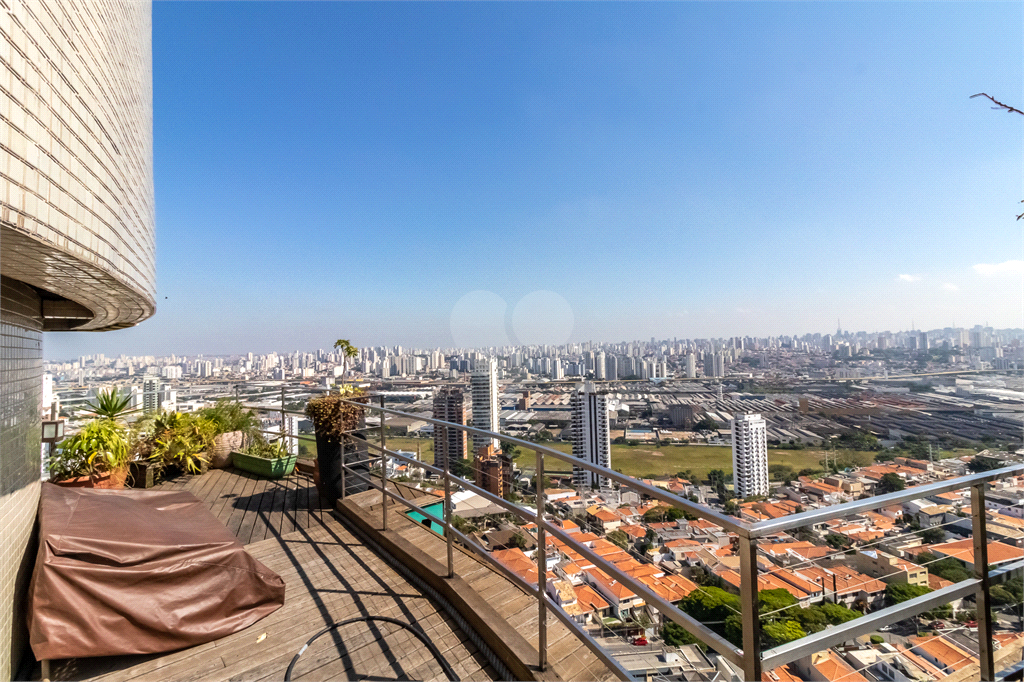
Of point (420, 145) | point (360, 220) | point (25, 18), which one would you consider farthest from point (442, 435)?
point (360, 220)

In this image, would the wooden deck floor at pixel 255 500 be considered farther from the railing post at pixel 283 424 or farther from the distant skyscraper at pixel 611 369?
the distant skyscraper at pixel 611 369

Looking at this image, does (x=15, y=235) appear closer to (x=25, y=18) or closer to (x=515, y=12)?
(x=25, y=18)

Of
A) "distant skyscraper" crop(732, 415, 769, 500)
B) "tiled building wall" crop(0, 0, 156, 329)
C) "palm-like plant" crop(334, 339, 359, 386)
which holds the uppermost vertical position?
"tiled building wall" crop(0, 0, 156, 329)

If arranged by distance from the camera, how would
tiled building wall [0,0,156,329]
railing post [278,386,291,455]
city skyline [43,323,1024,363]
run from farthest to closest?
city skyline [43,323,1024,363]
railing post [278,386,291,455]
tiled building wall [0,0,156,329]

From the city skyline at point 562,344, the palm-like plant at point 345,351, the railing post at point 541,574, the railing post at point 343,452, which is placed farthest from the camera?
the city skyline at point 562,344

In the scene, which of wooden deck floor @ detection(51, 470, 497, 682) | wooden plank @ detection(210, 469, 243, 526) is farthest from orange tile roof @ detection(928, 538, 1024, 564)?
wooden plank @ detection(210, 469, 243, 526)

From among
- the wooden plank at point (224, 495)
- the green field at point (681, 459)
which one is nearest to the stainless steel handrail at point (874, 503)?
the wooden plank at point (224, 495)

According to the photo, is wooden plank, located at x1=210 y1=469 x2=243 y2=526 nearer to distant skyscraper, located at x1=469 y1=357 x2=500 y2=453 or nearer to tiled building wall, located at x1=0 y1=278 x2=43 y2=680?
tiled building wall, located at x1=0 y1=278 x2=43 y2=680

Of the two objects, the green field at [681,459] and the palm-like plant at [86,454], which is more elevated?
the palm-like plant at [86,454]
